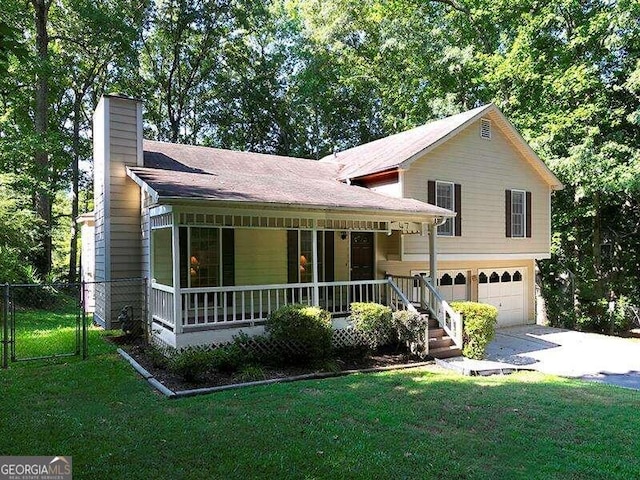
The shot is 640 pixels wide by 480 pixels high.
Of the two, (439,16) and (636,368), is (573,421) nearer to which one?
(636,368)

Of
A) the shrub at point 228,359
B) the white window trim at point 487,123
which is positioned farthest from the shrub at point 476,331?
the white window trim at point 487,123

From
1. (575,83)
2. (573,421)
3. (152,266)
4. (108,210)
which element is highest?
(575,83)

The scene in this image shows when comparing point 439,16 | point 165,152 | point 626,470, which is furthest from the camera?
point 439,16

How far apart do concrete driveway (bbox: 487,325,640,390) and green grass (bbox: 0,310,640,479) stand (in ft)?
6.72

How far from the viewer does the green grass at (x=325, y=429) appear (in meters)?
4.37

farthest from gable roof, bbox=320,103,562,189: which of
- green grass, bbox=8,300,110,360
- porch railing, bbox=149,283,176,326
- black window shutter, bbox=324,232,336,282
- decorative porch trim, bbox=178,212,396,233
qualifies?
green grass, bbox=8,300,110,360

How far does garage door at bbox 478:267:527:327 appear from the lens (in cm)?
1580

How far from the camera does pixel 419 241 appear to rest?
531 inches

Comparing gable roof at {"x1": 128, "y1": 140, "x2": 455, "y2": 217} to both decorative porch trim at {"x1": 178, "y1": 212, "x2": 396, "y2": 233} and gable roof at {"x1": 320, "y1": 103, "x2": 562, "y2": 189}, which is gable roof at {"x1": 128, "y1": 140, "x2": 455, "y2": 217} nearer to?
decorative porch trim at {"x1": 178, "y1": 212, "x2": 396, "y2": 233}

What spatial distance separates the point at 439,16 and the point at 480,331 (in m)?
21.4

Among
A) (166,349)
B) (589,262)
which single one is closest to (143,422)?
(166,349)

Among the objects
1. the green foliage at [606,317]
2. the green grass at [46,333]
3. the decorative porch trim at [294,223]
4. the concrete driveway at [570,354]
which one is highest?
the decorative porch trim at [294,223]
